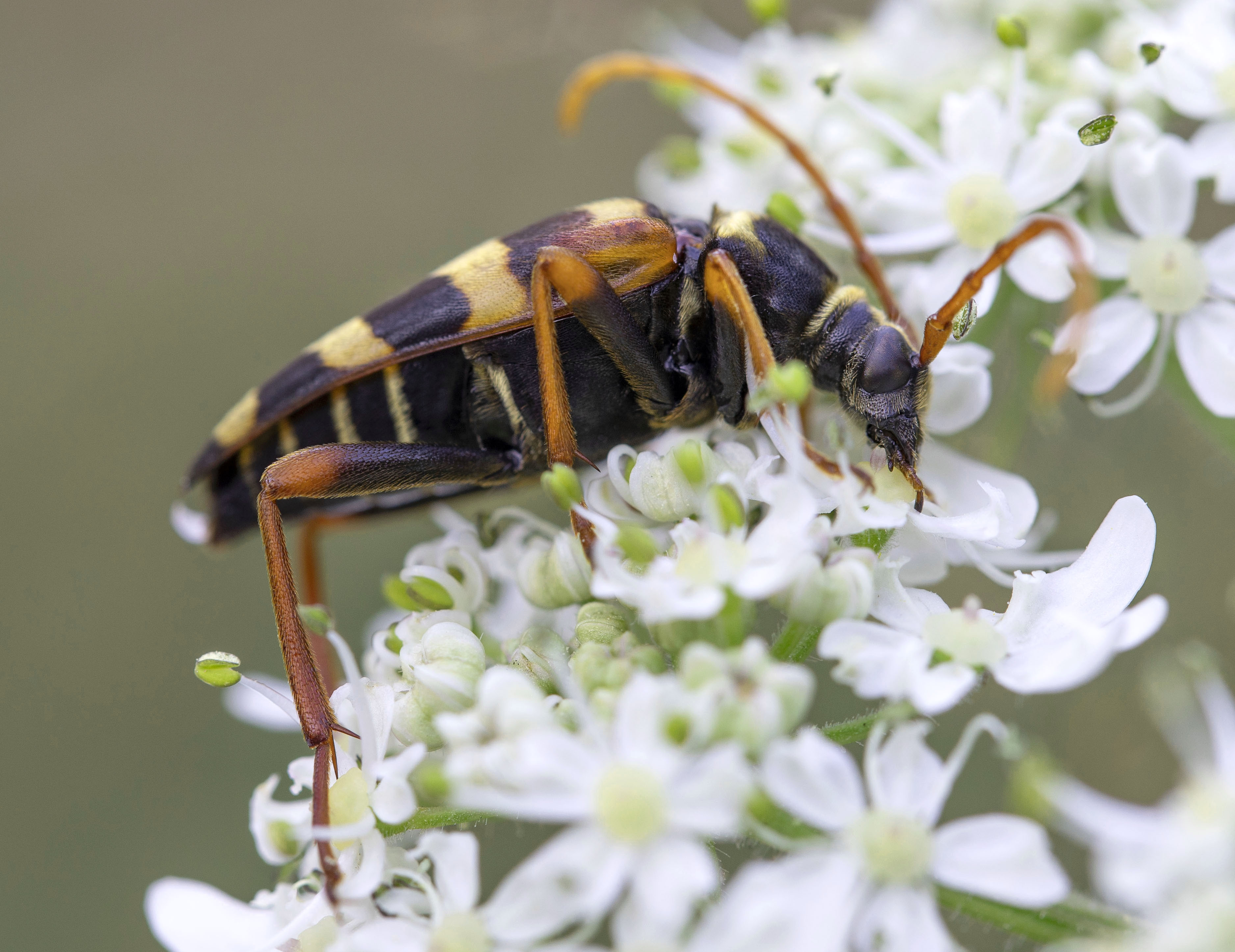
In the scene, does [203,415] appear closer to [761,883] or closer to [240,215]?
[240,215]

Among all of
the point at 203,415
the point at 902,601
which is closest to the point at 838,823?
the point at 902,601

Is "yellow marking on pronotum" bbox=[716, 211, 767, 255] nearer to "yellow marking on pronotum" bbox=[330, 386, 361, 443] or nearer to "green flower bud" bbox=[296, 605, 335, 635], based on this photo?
"yellow marking on pronotum" bbox=[330, 386, 361, 443]

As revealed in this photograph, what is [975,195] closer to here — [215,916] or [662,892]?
[662,892]

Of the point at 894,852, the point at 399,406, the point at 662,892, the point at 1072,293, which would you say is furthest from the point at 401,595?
the point at 1072,293

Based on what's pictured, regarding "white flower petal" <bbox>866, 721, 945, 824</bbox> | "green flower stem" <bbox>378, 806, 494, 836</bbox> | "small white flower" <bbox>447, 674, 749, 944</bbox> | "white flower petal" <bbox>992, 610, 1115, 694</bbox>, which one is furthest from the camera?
"green flower stem" <bbox>378, 806, 494, 836</bbox>

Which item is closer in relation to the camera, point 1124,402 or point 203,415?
point 1124,402

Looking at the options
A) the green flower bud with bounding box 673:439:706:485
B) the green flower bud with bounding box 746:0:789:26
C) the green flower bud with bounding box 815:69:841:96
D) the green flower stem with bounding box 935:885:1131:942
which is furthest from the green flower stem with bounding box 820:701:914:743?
the green flower bud with bounding box 746:0:789:26

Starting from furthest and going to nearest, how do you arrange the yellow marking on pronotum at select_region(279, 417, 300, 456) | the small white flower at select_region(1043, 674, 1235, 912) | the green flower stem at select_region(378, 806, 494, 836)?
1. the yellow marking on pronotum at select_region(279, 417, 300, 456)
2. the green flower stem at select_region(378, 806, 494, 836)
3. the small white flower at select_region(1043, 674, 1235, 912)
